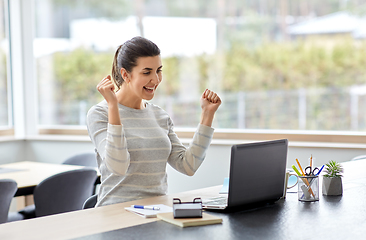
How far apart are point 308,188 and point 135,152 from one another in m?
0.72

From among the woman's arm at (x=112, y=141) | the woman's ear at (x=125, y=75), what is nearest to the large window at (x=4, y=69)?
the woman's ear at (x=125, y=75)

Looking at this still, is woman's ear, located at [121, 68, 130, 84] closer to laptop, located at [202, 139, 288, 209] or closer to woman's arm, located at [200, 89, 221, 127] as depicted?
woman's arm, located at [200, 89, 221, 127]

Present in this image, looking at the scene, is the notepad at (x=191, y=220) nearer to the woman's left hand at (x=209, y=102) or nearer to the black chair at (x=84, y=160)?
the woman's left hand at (x=209, y=102)

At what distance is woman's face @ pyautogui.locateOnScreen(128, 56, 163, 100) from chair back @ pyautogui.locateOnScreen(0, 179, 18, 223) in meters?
0.89

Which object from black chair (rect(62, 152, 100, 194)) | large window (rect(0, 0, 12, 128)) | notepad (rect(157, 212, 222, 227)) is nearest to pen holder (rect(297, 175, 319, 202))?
notepad (rect(157, 212, 222, 227))

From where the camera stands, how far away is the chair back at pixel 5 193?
2383 millimetres

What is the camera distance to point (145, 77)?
2.03 m

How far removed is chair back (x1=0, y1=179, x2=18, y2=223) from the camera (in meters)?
2.38

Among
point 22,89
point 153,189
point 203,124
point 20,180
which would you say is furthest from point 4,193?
point 22,89

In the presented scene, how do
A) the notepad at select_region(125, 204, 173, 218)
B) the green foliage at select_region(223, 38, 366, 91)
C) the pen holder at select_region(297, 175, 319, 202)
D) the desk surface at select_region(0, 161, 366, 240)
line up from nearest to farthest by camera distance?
1. the desk surface at select_region(0, 161, 366, 240)
2. the notepad at select_region(125, 204, 173, 218)
3. the pen holder at select_region(297, 175, 319, 202)
4. the green foliage at select_region(223, 38, 366, 91)

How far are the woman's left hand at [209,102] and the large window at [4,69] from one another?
11.3ft

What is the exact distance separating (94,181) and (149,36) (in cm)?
207

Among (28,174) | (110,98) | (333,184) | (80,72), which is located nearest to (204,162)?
(28,174)

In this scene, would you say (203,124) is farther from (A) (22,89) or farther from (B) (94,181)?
(A) (22,89)
